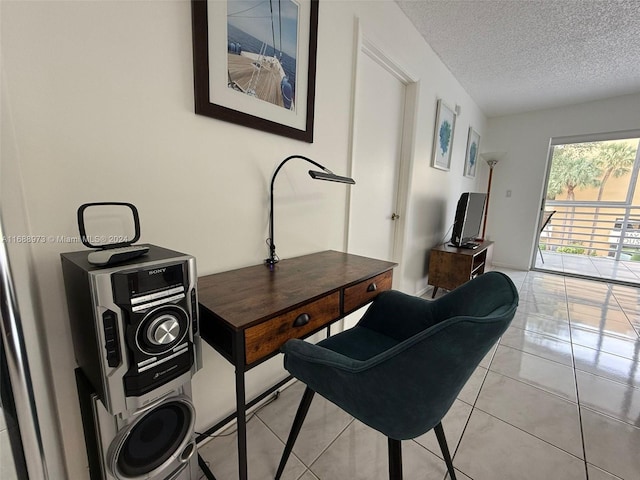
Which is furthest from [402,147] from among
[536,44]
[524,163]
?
[524,163]

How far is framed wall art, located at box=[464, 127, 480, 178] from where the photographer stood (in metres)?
3.81

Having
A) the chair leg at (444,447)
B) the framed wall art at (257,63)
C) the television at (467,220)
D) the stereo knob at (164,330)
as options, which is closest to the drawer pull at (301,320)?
the stereo knob at (164,330)

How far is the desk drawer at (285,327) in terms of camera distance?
785 mm

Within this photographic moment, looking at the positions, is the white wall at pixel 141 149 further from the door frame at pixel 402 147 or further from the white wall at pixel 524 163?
the white wall at pixel 524 163

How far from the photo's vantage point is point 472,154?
13.3ft

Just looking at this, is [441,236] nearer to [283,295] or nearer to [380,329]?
[380,329]

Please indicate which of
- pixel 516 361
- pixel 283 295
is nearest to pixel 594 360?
pixel 516 361

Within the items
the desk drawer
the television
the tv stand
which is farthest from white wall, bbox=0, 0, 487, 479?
the television

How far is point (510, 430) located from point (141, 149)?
2055 mm

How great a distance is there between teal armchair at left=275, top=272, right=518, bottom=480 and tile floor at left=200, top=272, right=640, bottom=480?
321mm

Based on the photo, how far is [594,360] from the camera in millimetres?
1941

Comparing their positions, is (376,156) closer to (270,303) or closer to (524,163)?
(270,303)

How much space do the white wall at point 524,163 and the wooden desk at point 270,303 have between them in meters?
4.17

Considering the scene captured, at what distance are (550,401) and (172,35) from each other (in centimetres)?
254
